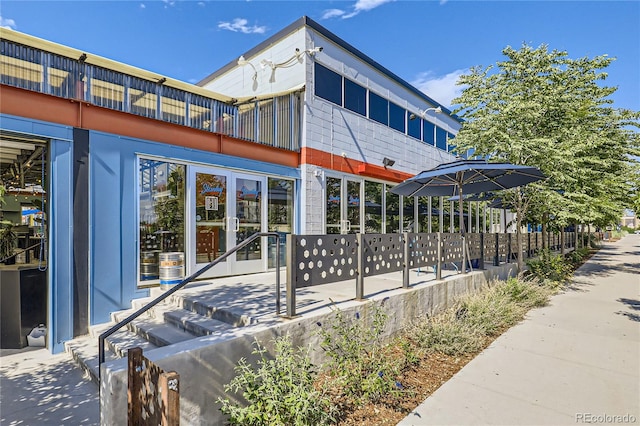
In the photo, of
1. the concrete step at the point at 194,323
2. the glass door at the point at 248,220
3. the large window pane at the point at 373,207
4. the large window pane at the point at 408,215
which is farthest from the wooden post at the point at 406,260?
the large window pane at the point at 408,215

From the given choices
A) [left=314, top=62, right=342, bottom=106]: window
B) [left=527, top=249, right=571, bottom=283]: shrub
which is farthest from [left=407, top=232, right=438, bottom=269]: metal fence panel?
[left=314, top=62, right=342, bottom=106]: window

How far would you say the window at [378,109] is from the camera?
34.1 feet

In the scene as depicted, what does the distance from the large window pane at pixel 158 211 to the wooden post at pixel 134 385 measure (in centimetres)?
389

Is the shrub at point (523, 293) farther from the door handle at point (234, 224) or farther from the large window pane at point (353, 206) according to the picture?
the door handle at point (234, 224)

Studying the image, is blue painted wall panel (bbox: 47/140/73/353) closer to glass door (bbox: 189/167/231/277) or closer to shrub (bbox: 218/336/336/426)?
glass door (bbox: 189/167/231/277)

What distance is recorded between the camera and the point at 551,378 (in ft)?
11.7

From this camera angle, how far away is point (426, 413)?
2.91 m

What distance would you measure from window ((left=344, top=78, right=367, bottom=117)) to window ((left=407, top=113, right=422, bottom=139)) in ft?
9.54

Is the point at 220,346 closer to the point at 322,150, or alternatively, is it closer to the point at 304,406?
the point at 304,406

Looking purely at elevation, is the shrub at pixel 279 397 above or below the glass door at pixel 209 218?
below

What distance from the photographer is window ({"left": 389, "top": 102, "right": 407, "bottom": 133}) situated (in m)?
11.3

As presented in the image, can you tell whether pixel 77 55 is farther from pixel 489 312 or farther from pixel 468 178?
pixel 489 312

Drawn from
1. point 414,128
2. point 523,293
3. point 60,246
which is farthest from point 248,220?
point 414,128

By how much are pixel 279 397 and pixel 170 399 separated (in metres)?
1.26
